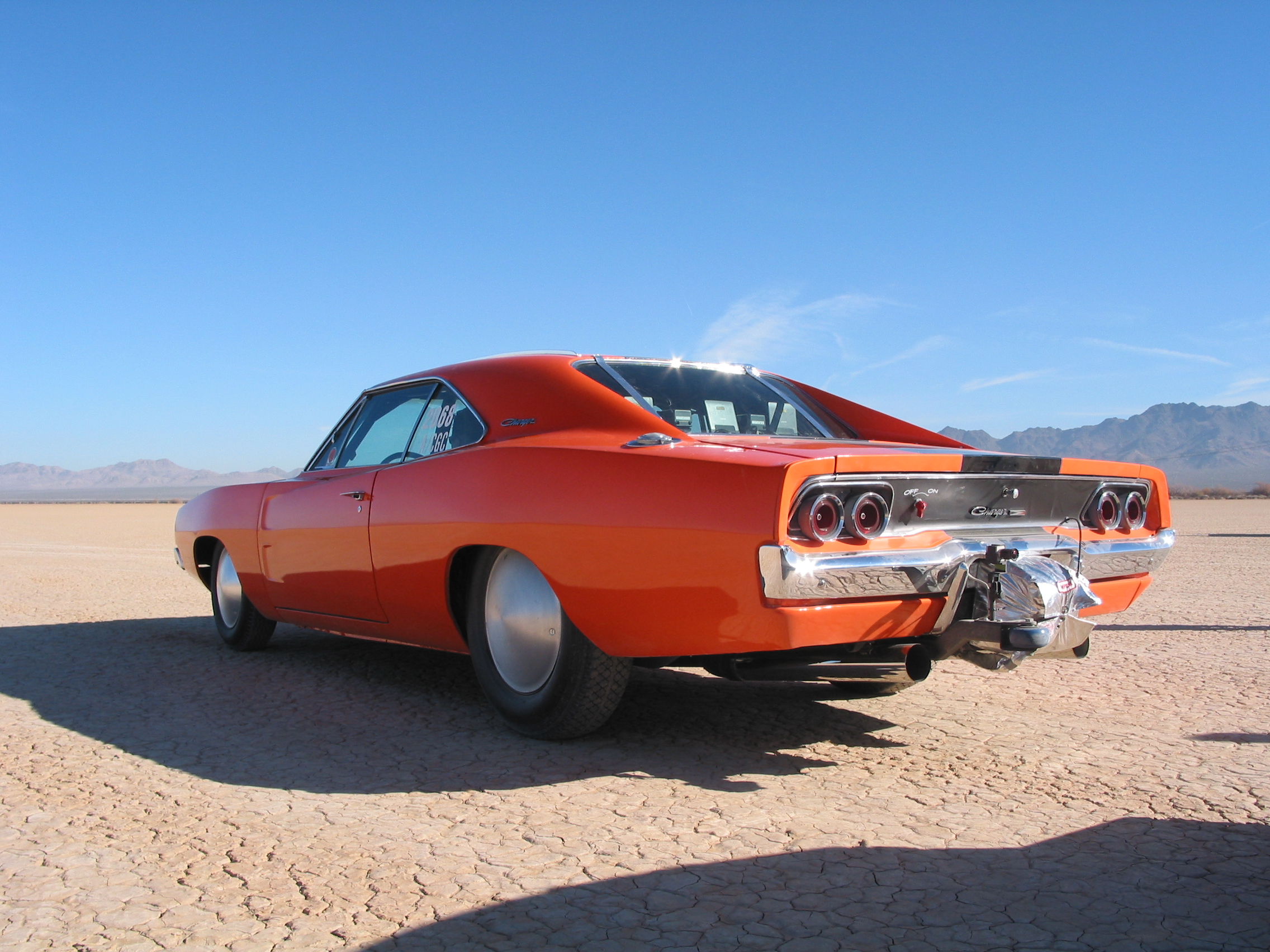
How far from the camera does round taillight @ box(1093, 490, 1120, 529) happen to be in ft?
11.8

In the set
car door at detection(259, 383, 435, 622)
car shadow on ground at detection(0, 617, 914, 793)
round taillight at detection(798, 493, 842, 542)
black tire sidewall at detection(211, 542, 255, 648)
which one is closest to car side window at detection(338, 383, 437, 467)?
car door at detection(259, 383, 435, 622)

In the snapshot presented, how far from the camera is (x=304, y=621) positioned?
4867mm

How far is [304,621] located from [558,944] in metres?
3.24

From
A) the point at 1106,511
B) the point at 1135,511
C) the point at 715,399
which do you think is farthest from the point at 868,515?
the point at 1135,511

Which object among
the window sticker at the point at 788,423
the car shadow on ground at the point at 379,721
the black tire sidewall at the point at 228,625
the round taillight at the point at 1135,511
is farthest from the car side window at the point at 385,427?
the round taillight at the point at 1135,511

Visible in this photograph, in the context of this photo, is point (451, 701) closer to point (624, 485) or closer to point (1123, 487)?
point (624, 485)

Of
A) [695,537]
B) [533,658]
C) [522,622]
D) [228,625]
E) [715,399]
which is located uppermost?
[715,399]

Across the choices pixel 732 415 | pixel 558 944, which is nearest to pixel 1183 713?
pixel 732 415

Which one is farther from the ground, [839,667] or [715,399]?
[715,399]

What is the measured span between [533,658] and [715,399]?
47.2 inches

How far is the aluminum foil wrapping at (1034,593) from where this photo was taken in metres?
2.91

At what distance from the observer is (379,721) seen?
154 inches

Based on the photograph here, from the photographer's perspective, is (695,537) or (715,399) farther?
(715,399)

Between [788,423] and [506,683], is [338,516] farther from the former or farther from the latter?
[788,423]
